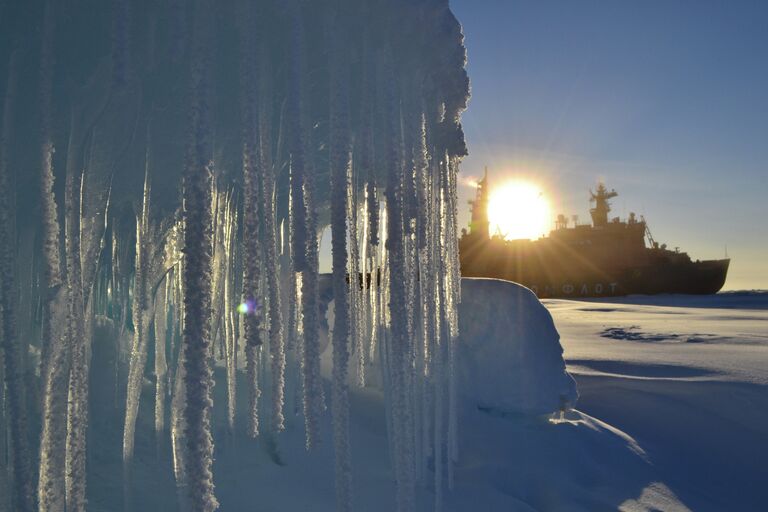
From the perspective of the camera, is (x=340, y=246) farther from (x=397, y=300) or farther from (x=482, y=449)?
(x=482, y=449)

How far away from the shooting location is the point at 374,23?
2.27 metres

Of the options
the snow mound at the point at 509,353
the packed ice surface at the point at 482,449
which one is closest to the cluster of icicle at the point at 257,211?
the packed ice surface at the point at 482,449

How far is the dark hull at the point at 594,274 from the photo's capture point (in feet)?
102

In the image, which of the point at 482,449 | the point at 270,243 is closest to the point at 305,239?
the point at 270,243

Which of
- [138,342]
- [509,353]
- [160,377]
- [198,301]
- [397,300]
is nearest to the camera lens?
[198,301]

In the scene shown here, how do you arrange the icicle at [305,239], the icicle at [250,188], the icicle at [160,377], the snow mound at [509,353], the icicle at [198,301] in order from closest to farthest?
the icicle at [198,301], the icicle at [250,188], the icicle at [305,239], the icicle at [160,377], the snow mound at [509,353]

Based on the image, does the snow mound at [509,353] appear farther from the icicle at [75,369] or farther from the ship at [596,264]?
the ship at [596,264]

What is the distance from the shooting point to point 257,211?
1.65m

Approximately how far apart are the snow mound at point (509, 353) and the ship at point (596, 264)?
2750 cm

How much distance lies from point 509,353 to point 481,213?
3271 centimetres

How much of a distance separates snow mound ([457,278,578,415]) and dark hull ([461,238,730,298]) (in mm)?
27118

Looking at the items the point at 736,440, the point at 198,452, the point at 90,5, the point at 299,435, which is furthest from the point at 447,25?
the point at 736,440

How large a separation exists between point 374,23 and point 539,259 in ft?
107

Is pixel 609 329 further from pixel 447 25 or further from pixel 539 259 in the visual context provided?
pixel 539 259
